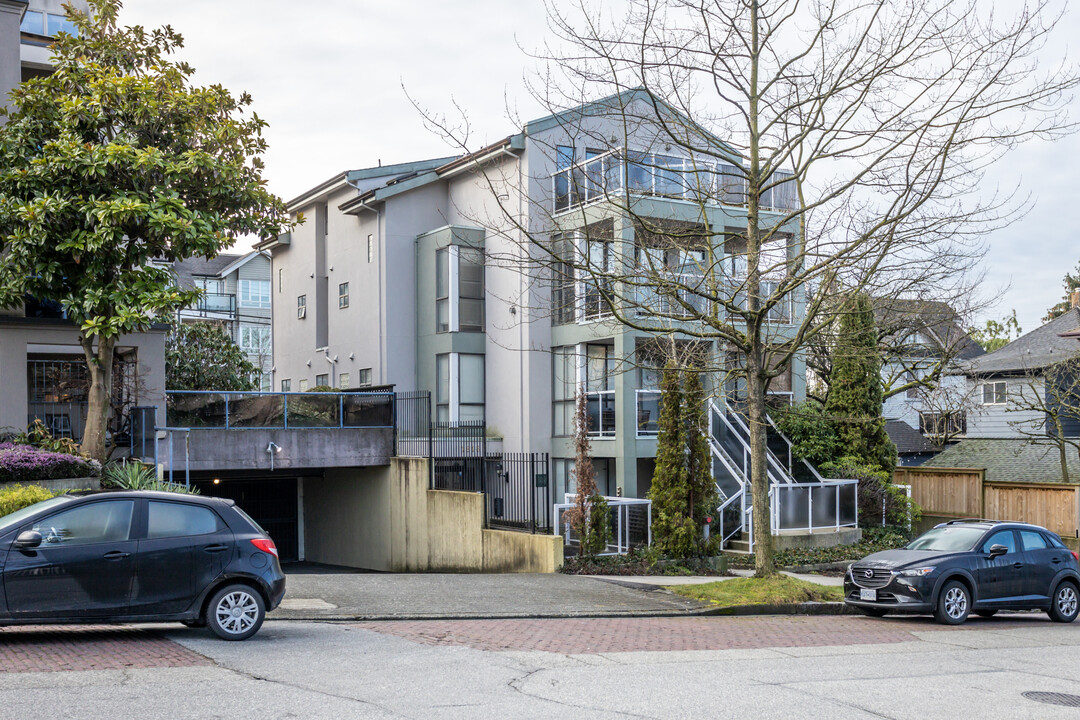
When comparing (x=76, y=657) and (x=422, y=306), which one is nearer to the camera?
(x=76, y=657)

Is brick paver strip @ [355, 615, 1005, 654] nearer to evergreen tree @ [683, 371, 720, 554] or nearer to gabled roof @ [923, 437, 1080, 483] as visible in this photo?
evergreen tree @ [683, 371, 720, 554]

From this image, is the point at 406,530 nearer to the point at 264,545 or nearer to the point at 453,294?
the point at 453,294

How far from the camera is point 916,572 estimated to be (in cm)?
1453

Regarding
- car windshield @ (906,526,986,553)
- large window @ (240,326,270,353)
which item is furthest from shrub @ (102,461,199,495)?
large window @ (240,326,270,353)

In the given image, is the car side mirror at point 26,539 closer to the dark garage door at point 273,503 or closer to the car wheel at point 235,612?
the car wheel at point 235,612

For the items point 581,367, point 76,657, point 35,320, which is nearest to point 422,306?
point 581,367

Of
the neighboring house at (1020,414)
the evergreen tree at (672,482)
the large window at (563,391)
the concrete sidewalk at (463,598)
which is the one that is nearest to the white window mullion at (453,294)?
the large window at (563,391)

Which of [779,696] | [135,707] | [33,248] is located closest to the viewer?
[135,707]

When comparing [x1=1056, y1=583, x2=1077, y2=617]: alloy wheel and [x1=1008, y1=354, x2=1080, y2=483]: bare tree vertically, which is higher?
[x1=1008, y1=354, x2=1080, y2=483]: bare tree

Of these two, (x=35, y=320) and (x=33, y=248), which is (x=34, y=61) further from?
(x=33, y=248)

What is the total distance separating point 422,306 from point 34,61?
11.5 m

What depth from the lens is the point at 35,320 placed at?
21.0 metres

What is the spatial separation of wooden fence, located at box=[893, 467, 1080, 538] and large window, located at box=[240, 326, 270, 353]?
35.3m

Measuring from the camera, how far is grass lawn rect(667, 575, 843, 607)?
15297 mm
